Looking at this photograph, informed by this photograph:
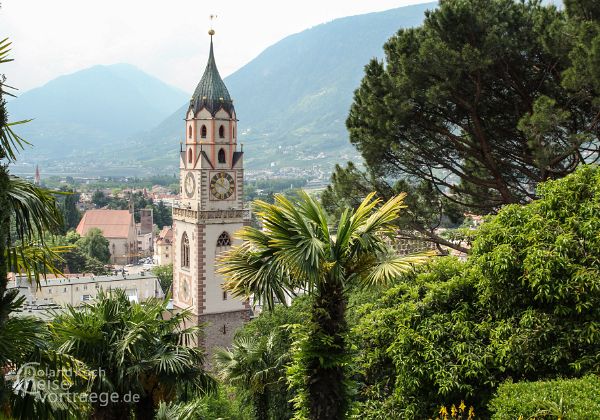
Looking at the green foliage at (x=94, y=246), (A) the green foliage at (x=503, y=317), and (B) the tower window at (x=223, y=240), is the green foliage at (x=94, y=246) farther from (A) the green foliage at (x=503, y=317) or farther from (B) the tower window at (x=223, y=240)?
(A) the green foliage at (x=503, y=317)

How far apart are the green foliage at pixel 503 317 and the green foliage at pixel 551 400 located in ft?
2.29

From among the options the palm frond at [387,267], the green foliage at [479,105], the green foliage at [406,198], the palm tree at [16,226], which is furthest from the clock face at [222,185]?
the palm tree at [16,226]

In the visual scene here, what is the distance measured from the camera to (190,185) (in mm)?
30641

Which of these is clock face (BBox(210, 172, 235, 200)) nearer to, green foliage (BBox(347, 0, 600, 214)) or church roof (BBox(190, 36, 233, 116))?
church roof (BBox(190, 36, 233, 116))

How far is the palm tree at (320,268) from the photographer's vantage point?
26.9ft

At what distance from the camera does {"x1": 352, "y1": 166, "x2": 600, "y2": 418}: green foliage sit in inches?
329

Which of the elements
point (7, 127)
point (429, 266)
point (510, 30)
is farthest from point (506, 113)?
point (7, 127)

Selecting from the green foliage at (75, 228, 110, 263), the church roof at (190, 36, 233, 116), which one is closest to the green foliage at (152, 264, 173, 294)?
the green foliage at (75, 228, 110, 263)

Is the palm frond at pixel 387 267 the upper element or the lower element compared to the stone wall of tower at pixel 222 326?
upper

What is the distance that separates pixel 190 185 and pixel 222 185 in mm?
1527

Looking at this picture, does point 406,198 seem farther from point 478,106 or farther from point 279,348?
point 279,348

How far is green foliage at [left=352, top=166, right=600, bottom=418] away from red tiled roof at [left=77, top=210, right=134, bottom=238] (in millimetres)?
88198

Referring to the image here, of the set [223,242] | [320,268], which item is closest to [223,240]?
[223,242]

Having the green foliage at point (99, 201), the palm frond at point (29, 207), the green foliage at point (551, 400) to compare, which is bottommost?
the green foliage at point (551, 400)
